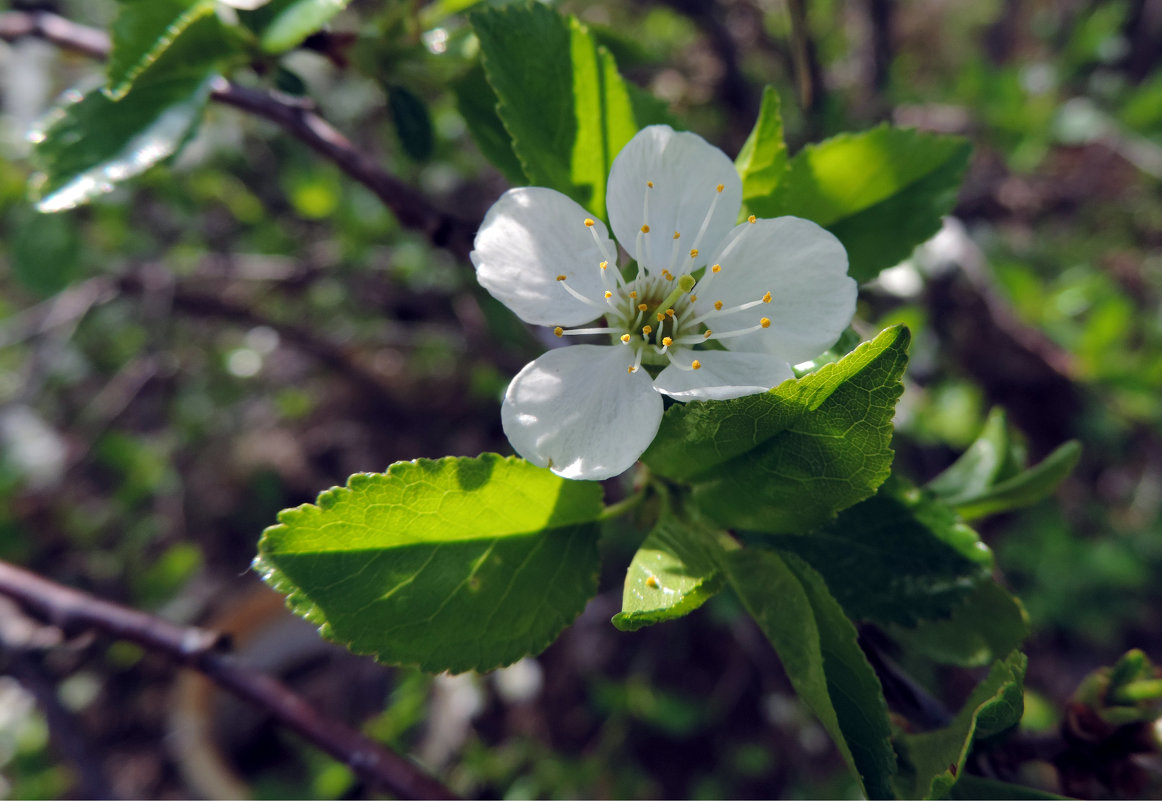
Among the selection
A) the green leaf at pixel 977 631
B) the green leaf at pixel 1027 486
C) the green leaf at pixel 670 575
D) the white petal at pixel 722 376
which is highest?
the white petal at pixel 722 376

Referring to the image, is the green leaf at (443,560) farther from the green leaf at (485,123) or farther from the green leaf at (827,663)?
the green leaf at (485,123)

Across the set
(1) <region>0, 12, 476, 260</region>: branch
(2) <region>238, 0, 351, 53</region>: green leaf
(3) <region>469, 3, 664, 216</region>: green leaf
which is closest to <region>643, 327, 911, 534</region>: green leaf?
(3) <region>469, 3, 664, 216</region>: green leaf

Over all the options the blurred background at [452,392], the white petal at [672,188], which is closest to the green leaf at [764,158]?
the white petal at [672,188]

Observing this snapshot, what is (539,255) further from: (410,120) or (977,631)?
(977,631)

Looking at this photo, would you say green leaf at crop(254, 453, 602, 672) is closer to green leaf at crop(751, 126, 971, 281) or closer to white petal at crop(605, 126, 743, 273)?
white petal at crop(605, 126, 743, 273)

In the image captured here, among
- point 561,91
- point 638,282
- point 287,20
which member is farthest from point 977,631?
point 287,20
